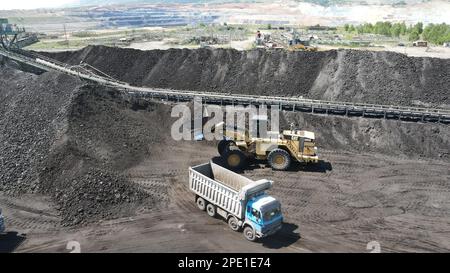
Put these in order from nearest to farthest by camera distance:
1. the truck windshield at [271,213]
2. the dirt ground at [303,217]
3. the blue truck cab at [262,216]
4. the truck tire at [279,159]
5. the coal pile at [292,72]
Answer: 1. the blue truck cab at [262,216]
2. the truck windshield at [271,213]
3. the dirt ground at [303,217]
4. the truck tire at [279,159]
5. the coal pile at [292,72]

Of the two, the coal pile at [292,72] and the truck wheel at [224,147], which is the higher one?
the coal pile at [292,72]

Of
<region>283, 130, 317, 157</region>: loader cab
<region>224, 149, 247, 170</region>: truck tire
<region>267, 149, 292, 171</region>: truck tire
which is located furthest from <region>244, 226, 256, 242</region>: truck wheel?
<region>283, 130, 317, 157</region>: loader cab

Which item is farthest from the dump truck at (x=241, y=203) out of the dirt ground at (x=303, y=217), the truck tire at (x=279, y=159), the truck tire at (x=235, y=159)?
the truck tire at (x=279, y=159)

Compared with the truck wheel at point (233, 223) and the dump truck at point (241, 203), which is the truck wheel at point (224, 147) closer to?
the dump truck at point (241, 203)

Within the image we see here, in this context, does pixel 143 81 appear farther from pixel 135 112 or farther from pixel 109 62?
pixel 135 112

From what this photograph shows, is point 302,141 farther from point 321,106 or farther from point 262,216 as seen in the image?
point 262,216

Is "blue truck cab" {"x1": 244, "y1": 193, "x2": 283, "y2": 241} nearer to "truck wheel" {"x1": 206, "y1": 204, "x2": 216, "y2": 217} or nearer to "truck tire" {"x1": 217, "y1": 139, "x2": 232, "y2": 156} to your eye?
"truck wheel" {"x1": 206, "y1": 204, "x2": 216, "y2": 217}
